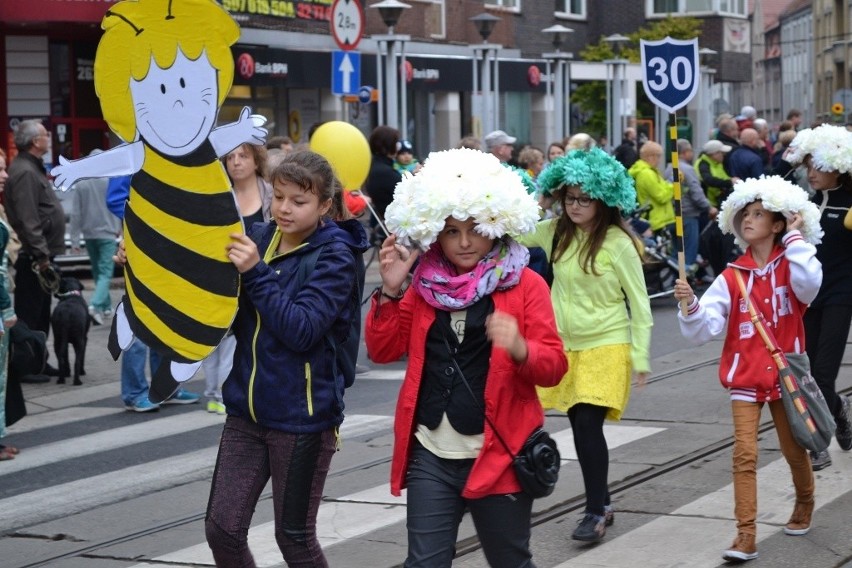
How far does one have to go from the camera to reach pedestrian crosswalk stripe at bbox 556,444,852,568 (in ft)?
19.4

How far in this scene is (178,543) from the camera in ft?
20.7

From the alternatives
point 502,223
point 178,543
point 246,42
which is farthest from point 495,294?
point 246,42

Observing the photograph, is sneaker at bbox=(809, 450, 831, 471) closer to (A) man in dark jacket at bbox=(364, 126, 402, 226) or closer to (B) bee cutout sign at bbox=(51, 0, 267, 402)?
(B) bee cutout sign at bbox=(51, 0, 267, 402)

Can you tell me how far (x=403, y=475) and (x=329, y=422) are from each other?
292 mm

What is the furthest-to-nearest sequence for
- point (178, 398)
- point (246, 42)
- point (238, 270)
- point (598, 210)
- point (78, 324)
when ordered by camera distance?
1. point (246, 42)
2. point (78, 324)
3. point (178, 398)
4. point (598, 210)
5. point (238, 270)

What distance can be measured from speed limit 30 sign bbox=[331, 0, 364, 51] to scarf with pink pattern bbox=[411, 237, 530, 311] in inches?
490

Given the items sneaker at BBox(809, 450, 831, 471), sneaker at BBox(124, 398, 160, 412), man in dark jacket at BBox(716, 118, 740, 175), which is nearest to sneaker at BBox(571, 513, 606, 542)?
sneaker at BBox(809, 450, 831, 471)

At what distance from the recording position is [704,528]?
20.9ft

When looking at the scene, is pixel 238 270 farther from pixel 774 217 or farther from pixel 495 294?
pixel 774 217

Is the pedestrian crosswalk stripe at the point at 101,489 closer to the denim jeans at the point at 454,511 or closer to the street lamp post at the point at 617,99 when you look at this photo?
the denim jeans at the point at 454,511

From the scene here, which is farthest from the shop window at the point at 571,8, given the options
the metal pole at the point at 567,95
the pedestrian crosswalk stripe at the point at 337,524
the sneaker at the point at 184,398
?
the pedestrian crosswalk stripe at the point at 337,524

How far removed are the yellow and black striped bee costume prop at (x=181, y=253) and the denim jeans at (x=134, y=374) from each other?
5.18 meters

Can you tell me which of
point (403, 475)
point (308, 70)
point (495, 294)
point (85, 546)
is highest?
point (308, 70)

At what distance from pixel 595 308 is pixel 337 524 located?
159cm
